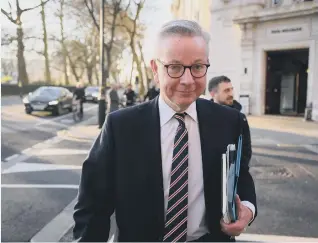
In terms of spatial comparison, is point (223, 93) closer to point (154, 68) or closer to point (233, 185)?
point (154, 68)

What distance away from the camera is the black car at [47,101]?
1725 centimetres

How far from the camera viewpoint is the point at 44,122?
15.2 metres

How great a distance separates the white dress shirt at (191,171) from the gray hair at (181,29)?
1.02ft

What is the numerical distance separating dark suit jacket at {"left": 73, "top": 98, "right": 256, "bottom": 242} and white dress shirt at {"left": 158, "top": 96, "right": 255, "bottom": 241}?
3 centimetres

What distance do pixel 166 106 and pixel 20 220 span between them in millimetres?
3308

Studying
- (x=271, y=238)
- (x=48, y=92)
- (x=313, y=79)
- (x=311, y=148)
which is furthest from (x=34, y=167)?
(x=48, y=92)

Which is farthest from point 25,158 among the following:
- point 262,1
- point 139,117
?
point 139,117

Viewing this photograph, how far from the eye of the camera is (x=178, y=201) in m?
1.46

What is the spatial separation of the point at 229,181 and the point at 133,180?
1.22ft

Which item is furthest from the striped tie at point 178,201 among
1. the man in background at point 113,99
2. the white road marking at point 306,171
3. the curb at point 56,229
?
the man in background at point 113,99

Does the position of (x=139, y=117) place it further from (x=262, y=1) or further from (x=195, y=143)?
(x=262, y=1)

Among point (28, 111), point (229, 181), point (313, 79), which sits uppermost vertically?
point (313, 79)

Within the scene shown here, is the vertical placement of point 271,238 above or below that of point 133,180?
below

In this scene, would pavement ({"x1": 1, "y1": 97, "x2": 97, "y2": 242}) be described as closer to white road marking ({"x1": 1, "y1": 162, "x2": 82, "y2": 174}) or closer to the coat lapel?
white road marking ({"x1": 1, "y1": 162, "x2": 82, "y2": 174})
